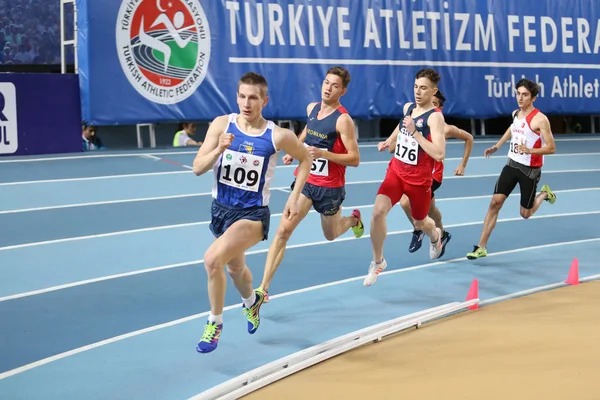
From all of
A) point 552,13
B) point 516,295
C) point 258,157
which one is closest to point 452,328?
point 516,295

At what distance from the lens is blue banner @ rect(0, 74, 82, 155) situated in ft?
37.3

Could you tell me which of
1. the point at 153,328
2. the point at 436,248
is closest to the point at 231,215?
the point at 153,328

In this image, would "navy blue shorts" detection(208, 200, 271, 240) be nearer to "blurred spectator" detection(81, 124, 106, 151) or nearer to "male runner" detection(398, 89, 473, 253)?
"male runner" detection(398, 89, 473, 253)

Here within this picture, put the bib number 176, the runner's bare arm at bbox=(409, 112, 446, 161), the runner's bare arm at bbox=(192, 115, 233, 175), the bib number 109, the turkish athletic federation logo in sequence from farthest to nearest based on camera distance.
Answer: the turkish athletic federation logo → the bib number 176 → the runner's bare arm at bbox=(409, 112, 446, 161) → the bib number 109 → the runner's bare arm at bbox=(192, 115, 233, 175)

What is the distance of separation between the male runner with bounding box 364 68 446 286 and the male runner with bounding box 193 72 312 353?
5.96ft

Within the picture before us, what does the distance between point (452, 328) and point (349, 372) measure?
4.54 ft

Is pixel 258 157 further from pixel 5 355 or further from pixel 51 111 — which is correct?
pixel 51 111

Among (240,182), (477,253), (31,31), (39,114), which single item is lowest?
(477,253)

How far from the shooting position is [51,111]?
1188cm

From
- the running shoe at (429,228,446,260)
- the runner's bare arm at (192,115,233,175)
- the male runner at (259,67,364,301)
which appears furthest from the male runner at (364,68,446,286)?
the runner's bare arm at (192,115,233,175)

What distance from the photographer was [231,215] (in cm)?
533

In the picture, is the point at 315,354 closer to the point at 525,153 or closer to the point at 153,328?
the point at 153,328

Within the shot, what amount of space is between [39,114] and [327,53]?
495 centimetres

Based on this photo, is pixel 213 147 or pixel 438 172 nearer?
pixel 213 147
